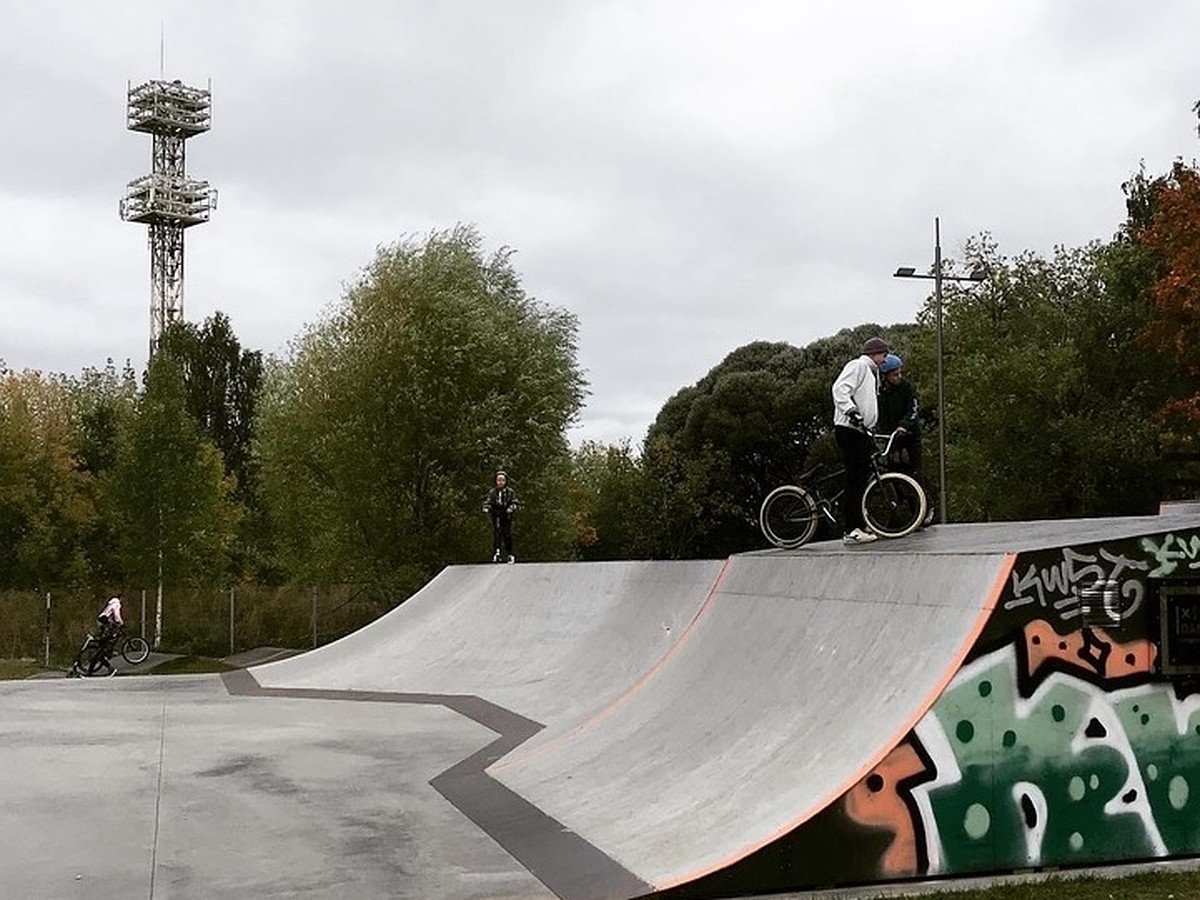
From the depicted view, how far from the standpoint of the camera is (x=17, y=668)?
25531 millimetres

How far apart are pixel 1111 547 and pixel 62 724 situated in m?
11.0

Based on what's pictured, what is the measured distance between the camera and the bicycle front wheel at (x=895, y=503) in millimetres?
9445

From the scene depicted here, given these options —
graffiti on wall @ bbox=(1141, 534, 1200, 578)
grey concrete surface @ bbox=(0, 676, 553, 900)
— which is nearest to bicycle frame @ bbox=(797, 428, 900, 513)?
graffiti on wall @ bbox=(1141, 534, 1200, 578)

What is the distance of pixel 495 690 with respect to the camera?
1489 centimetres

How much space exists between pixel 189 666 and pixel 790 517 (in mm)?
17684

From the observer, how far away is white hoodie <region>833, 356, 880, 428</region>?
29.7 feet

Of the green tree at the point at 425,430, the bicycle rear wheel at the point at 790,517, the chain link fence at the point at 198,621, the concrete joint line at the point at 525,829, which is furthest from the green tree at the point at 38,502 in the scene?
the bicycle rear wheel at the point at 790,517

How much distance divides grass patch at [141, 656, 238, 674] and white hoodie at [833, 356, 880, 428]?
1777cm

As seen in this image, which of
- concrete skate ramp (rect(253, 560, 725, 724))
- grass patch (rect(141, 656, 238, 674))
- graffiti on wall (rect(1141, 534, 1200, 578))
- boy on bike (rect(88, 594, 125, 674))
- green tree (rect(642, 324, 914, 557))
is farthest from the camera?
green tree (rect(642, 324, 914, 557))

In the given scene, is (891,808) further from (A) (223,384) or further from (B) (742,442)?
(A) (223,384)

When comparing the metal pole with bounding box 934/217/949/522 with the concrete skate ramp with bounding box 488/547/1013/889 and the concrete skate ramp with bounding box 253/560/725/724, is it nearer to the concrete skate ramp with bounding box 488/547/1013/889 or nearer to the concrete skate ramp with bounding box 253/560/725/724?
the concrete skate ramp with bounding box 253/560/725/724

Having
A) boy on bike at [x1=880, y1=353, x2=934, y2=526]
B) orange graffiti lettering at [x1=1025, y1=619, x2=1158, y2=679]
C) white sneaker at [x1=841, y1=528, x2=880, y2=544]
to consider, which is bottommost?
orange graffiti lettering at [x1=1025, y1=619, x2=1158, y2=679]

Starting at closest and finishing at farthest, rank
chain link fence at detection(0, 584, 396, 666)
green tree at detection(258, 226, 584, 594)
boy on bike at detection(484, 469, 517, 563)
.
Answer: boy on bike at detection(484, 469, 517, 563) → chain link fence at detection(0, 584, 396, 666) → green tree at detection(258, 226, 584, 594)

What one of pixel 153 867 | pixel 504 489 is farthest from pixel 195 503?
pixel 153 867
